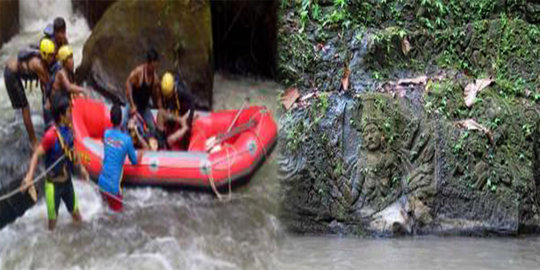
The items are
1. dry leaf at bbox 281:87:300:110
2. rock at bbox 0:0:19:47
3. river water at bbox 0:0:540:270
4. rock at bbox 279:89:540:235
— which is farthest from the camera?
rock at bbox 279:89:540:235

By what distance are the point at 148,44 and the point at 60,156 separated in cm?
35

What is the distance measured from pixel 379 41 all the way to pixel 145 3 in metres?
1.86

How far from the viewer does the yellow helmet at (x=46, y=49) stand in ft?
5.33

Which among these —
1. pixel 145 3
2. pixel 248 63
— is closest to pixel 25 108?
pixel 145 3

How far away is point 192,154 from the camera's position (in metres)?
1.63

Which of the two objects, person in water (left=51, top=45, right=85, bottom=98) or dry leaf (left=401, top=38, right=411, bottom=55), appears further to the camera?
Result: dry leaf (left=401, top=38, right=411, bottom=55)

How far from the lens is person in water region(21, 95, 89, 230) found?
162cm

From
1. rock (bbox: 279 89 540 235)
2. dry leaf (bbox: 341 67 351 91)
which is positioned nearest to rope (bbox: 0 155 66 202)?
rock (bbox: 279 89 540 235)

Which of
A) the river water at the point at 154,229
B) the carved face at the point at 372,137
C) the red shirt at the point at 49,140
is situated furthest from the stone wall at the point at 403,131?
the red shirt at the point at 49,140

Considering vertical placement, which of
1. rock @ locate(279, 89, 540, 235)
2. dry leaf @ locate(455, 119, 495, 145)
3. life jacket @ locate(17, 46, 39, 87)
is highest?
life jacket @ locate(17, 46, 39, 87)

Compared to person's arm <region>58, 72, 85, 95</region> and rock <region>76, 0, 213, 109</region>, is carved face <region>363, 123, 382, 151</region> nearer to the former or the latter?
rock <region>76, 0, 213, 109</region>

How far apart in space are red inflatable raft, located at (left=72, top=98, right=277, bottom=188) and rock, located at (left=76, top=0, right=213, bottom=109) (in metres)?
0.07

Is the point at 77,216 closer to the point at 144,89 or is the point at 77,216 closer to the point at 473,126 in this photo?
the point at 144,89

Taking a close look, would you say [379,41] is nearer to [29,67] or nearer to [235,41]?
[235,41]
